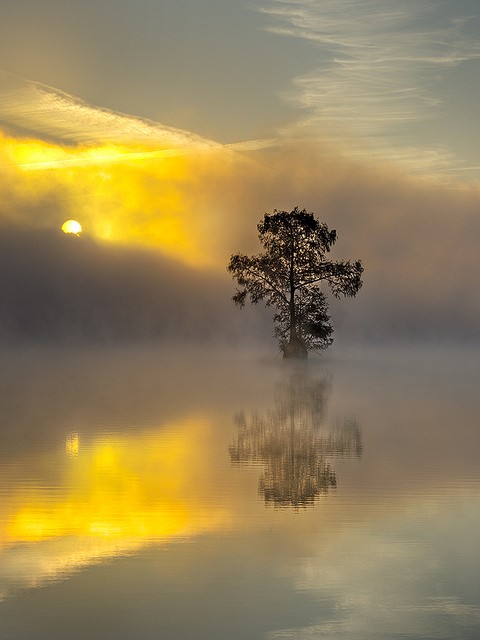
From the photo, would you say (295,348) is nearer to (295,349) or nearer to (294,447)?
(295,349)

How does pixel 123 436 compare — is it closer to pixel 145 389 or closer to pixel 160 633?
pixel 160 633

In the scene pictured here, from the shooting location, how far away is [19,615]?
31.8 feet

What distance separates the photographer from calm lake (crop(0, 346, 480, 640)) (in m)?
9.71

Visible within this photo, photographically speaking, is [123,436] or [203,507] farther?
[123,436]

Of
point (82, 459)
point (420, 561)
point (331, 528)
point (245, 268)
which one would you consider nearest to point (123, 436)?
point (82, 459)

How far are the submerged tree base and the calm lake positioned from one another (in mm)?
53729

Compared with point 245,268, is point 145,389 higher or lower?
lower

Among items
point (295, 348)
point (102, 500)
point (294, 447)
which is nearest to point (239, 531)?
point (102, 500)

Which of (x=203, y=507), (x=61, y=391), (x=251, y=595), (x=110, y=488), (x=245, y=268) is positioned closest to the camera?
(x=251, y=595)

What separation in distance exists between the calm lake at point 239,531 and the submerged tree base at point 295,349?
5373 centimetres

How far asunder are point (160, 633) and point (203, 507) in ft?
18.4

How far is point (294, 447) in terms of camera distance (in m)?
22.5

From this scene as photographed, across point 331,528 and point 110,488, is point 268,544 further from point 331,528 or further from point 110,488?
point 110,488

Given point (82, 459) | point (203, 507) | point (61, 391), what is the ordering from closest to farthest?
1. point (203, 507)
2. point (82, 459)
3. point (61, 391)
